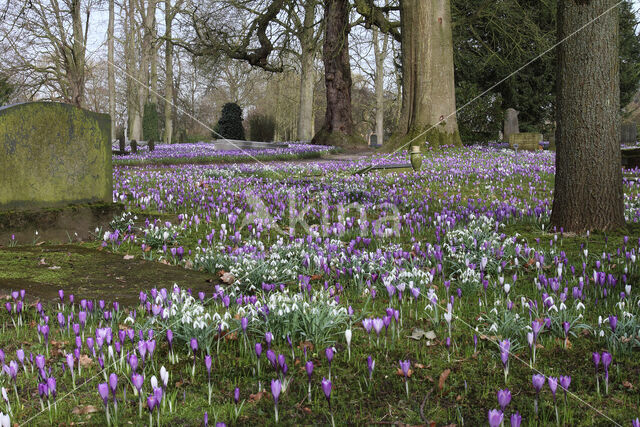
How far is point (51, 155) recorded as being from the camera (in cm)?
619

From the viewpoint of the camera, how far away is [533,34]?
71.2 feet

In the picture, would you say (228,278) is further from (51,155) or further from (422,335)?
(51,155)

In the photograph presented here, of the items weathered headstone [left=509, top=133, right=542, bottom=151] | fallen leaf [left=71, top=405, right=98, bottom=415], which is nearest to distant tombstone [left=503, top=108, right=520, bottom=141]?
weathered headstone [left=509, top=133, right=542, bottom=151]

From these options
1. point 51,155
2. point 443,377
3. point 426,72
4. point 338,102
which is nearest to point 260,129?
point 338,102

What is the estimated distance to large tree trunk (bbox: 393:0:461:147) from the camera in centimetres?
1652

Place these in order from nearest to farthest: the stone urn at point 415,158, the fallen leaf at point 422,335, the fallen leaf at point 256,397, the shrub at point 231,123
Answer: the fallen leaf at point 256,397, the fallen leaf at point 422,335, the stone urn at point 415,158, the shrub at point 231,123

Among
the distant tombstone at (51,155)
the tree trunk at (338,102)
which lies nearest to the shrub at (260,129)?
the tree trunk at (338,102)

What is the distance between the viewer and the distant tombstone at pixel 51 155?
5.87 metres

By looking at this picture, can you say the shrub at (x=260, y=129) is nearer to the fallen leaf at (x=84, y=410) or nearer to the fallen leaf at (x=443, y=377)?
the fallen leaf at (x=443, y=377)

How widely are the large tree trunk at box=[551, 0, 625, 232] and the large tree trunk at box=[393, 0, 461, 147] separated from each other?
10419 mm

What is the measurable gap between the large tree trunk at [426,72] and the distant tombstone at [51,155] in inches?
442

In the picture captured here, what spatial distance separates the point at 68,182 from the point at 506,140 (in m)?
21.4

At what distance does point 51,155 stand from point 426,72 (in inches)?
500

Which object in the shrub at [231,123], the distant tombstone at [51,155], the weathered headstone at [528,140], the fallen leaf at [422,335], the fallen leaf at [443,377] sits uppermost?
the shrub at [231,123]
